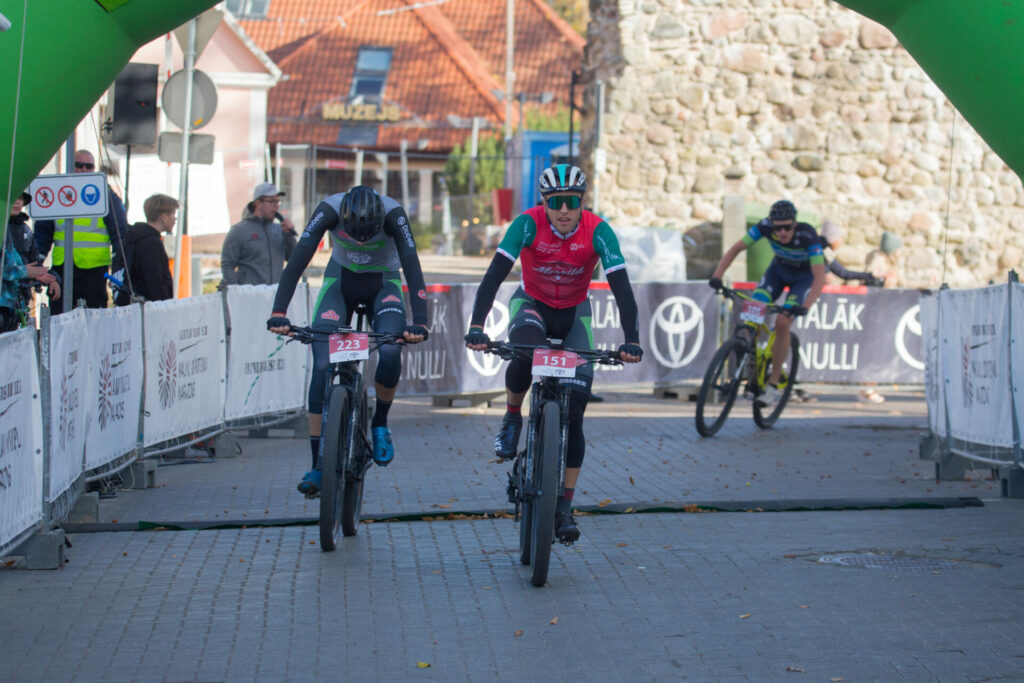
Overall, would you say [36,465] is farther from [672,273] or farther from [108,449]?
[672,273]

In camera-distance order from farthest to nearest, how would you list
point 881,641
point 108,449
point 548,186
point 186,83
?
1. point 186,83
2. point 108,449
3. point 548,186
4. point 881,641

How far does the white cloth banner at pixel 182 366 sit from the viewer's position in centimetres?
985

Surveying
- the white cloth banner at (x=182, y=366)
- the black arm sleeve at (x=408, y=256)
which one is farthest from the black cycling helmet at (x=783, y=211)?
the black arm sleeve at (x=408, y=256)

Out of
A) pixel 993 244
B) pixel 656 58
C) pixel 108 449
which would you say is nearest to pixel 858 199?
pixel 993 244

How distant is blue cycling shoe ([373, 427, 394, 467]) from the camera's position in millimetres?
7883

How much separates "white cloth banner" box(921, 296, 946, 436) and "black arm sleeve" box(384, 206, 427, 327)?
452 centimetres

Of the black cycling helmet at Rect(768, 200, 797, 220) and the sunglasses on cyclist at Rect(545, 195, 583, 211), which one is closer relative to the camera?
the sunglasses on cyclist at Rect(545, 195, 583, 211)

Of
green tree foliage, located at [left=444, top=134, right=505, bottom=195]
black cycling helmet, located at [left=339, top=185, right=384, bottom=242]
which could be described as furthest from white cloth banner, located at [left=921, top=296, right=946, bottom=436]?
green tree foliage, located at [left=444, top=134, right=505, bottom=195]

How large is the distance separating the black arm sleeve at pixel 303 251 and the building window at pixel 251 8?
48.2 m

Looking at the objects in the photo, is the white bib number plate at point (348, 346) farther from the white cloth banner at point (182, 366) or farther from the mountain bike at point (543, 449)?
the white cloth banner at point (182, 366)

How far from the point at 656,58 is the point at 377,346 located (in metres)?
15.7

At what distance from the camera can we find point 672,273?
21.4m

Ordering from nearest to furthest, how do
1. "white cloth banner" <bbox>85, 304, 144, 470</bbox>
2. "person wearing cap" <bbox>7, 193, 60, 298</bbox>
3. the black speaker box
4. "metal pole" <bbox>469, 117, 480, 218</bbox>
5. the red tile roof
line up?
"white cloth banner" <bbox>85, 304, 144, 470</bbox>, "person wearing cap" <bbox>7, 193, 60, 298</bbox>, the black speaker box, "metal pole" <bbox>469, 117, 480, 218</bbox>, the red tile roof

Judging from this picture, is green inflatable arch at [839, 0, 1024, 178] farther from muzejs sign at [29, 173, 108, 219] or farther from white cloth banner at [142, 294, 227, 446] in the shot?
white cloth banner at [142, 294, 227, 446]
